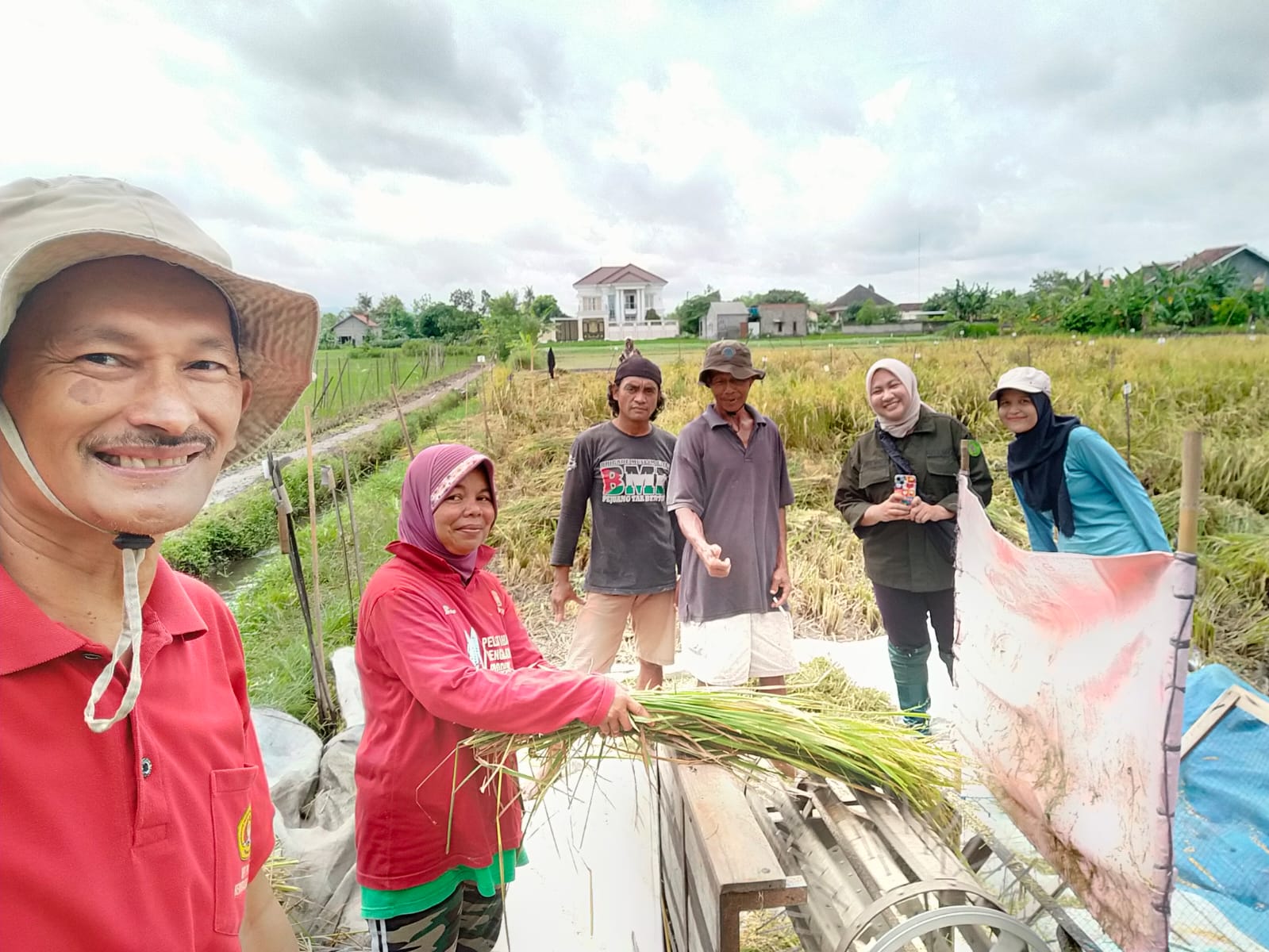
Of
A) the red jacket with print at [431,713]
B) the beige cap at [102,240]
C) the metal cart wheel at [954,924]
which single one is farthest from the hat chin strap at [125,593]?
the metal cart wheel at [954,924]

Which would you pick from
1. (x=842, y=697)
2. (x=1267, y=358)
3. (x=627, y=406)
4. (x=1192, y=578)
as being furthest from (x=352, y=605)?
(x=1267, y=358)

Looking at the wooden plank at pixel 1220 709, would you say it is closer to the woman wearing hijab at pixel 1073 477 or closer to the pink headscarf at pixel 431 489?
the woman wearing hijab at pixel 1073 477

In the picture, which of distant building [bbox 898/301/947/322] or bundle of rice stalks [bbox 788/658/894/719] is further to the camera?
distant building [bbox 898/301/947/322]

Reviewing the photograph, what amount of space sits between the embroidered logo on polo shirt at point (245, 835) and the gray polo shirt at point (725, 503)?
2.00m

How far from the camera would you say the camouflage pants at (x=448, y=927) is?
5.22ft

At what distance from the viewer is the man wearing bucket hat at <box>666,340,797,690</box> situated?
2.86m

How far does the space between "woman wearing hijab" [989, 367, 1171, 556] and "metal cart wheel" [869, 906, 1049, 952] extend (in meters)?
1.81

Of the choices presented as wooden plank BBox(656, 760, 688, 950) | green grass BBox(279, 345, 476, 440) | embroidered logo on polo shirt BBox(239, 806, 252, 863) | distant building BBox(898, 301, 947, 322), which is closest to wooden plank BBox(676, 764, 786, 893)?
wooden plank BBox(656, 760, 688, 950)

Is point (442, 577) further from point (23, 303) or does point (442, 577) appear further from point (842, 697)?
point (842, 697)

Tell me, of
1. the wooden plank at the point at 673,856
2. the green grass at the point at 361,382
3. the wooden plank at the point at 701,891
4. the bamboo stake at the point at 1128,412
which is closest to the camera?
the wooden plank at the point at 701,891

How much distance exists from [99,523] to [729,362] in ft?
7.76

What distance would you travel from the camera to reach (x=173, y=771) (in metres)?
0.85

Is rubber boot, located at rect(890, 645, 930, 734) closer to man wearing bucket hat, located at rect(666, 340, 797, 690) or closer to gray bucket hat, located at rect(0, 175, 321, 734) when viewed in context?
man wearing bucket hat, located at rect(666, 340, 797, 690)

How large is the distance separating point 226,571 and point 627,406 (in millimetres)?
6359
